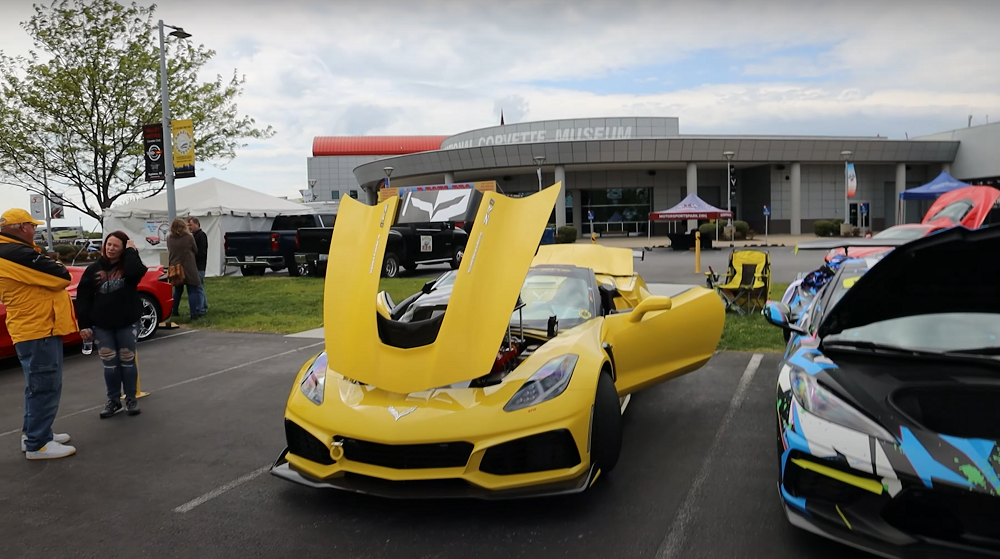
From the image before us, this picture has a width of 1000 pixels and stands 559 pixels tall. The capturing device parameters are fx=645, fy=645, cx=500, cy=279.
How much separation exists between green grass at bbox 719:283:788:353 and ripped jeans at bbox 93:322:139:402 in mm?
6319

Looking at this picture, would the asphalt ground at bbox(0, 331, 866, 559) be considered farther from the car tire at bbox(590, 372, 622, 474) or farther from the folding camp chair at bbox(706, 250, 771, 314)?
the folding camp chair at bbox(706, 250, 771, 314)

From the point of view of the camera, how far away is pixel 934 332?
11.6 ft

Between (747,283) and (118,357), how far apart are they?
8.75 meters

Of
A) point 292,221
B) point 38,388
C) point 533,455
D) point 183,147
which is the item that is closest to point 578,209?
point 292,221

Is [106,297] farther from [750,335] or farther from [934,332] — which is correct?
[750,335]

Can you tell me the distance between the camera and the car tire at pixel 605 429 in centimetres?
361

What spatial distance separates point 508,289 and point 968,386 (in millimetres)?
2273

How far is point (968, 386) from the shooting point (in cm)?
298

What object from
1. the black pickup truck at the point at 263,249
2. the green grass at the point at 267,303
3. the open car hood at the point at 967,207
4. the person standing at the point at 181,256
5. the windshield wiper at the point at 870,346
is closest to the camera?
the windshield wiper at the point at 870,346

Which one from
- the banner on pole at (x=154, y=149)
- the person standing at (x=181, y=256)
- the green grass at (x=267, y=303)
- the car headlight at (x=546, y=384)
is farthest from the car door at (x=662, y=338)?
the banner on pole at (x=154, y=149)

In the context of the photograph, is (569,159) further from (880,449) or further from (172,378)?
(880,449)

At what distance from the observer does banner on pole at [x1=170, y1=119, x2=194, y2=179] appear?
53.7 feet

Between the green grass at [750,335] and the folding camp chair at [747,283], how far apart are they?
239mm

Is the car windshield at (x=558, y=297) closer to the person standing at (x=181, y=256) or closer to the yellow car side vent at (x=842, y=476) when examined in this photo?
the yellow car side vent at (x=842, y=476)
